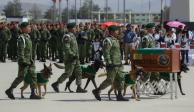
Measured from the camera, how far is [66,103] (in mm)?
14469

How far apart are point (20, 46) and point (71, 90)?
3.09m

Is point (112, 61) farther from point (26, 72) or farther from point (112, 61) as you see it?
point (26, 72)

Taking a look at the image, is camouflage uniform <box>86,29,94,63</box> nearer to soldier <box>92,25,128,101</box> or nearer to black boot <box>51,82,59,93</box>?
black boot <box>51,82,59,93</box>

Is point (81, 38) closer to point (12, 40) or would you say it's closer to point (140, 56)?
point (12, 40)

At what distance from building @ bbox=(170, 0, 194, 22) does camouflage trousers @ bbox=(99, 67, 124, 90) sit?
31.8 metres

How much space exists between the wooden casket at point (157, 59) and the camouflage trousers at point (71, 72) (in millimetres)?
1871

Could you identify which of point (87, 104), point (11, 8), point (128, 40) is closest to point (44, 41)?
point (128, 40)

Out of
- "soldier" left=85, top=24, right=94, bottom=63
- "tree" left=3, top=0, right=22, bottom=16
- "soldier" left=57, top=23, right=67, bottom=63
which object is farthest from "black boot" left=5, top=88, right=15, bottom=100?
"tree" left=3, top=0, right=22, bottom=16

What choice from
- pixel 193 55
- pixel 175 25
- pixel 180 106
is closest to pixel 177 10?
pixel 175 25

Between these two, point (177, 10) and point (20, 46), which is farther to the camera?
point (177, 10)

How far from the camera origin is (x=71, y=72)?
54.1 feet

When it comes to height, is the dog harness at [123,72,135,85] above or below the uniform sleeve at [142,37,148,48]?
below

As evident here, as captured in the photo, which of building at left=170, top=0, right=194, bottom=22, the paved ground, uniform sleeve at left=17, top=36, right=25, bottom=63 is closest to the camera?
the paved ground

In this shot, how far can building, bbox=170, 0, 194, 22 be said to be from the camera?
4591 cm
